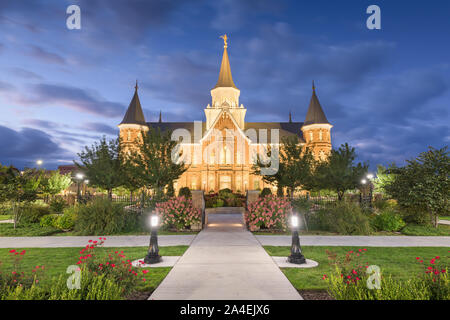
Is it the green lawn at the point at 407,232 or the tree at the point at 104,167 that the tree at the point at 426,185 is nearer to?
the green lawn at the point at 407,232

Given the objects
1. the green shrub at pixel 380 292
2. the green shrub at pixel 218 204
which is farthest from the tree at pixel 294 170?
the green shrub at pixel 380 292

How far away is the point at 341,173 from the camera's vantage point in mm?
20266

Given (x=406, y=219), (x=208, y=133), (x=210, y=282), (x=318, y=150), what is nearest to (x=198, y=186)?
(x=208, y=133)

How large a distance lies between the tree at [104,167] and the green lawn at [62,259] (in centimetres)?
1166

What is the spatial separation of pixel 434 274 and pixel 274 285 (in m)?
3.00

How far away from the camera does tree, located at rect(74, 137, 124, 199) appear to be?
21.1m

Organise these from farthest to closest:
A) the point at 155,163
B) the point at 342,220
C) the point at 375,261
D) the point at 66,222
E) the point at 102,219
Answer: the point at 155,163, the point at 66,222, the point at 102,219, the point at 342,220, the point at 375,261

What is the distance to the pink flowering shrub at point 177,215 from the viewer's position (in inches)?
541

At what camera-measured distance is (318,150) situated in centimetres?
4762

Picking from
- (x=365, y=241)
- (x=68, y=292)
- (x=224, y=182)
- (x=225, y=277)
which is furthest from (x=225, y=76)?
(x=68, y=292)

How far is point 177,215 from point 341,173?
13.6 meters

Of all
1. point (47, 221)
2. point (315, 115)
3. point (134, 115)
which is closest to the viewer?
point (47, 221)

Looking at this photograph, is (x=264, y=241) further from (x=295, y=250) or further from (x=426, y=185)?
(x=426, y=185)

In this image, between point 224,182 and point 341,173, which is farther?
point 224,182
